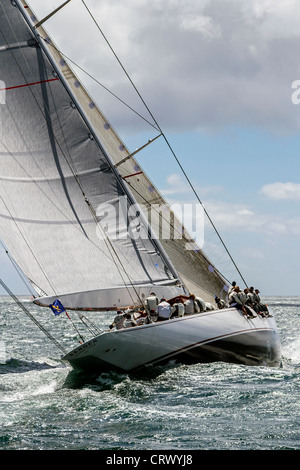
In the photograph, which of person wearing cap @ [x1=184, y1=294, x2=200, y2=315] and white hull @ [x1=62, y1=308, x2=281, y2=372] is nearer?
white hull @ [x1=62, y1=308, x2=281, y2=372]

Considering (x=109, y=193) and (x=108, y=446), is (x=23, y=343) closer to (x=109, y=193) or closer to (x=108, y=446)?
(x=109, y=193)

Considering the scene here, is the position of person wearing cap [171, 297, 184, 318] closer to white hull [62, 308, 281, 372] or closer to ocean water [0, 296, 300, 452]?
white hull [62, 308, 281, 372]

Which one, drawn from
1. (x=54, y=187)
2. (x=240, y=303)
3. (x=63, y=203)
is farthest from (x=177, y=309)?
(x=54, y=187)

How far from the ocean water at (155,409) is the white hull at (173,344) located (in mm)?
269

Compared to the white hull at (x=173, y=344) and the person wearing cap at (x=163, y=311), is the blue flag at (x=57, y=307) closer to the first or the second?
the white hull at (x=173, y=344)

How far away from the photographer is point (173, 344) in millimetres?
15391

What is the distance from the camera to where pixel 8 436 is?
1067cm

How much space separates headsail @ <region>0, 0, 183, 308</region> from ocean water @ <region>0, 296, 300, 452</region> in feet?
8.44

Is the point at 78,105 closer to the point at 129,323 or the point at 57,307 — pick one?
the point at 57,307

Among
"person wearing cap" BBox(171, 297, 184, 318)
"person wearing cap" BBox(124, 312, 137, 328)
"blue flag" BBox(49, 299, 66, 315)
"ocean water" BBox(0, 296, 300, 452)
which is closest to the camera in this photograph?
"ocean water" BBox(0, 296, 300, 452)

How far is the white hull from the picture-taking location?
1488 centimetres

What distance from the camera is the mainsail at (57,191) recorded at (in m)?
17.1

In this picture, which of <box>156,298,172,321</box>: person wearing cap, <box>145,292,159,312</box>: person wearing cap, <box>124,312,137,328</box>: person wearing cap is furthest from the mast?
<box>124,312,137,328</box>: person wearing cap

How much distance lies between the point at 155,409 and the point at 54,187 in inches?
271
